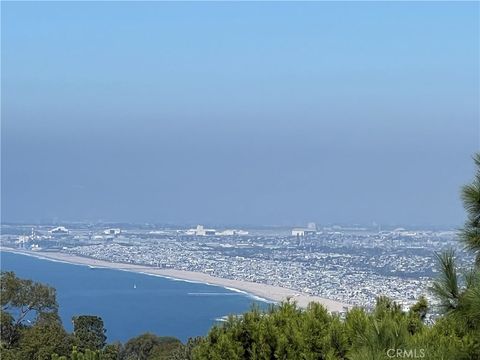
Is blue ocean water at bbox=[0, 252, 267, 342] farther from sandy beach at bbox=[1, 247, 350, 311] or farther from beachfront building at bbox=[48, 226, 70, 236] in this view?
beachfront building at bbox=[48, 226, 70, 236]

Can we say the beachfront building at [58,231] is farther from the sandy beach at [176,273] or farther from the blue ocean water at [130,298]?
the blue ocean water at [130,298]

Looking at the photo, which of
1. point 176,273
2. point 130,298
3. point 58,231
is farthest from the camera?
point 58,231

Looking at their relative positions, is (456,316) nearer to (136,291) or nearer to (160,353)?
(160,353)

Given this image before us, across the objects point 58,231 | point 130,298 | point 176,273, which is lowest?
point 130,298

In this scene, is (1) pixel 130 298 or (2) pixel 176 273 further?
(2) pixel 176 273

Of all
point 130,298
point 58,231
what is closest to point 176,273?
point 130,298

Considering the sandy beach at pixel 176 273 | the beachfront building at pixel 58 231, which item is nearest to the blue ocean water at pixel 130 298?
the sandy beach at pixel 176 273

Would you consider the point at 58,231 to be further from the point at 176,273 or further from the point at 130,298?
the point at 130,298

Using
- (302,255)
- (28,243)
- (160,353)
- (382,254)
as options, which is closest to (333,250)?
(302,255)

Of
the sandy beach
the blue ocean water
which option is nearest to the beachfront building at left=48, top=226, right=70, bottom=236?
the sandy beach
